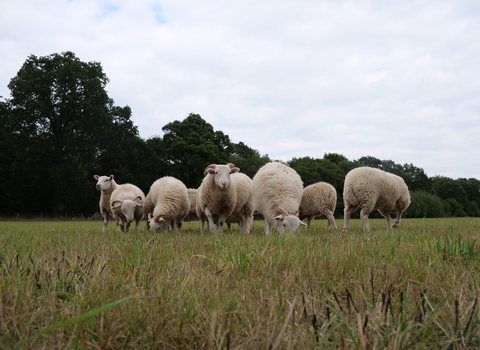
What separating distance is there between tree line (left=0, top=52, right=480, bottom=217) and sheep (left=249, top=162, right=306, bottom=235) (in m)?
25.3

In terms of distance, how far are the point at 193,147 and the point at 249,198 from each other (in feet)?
96.0

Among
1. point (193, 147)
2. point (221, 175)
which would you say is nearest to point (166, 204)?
point (221, 175)

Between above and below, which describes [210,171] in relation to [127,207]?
above

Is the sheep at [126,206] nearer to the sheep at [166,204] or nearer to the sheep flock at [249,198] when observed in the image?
the sheep flock at [249,198]

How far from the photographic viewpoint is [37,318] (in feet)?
4.46

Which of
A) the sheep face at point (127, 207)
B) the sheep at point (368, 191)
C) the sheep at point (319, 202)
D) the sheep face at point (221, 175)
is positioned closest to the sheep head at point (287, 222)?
the sheep face at point (221, 175)

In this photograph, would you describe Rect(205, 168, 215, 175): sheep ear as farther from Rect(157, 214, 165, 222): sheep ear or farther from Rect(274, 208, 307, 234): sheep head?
Rect(274, 208, 307, 234): sheep head

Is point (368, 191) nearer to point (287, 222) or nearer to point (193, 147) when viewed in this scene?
point (287, 222)

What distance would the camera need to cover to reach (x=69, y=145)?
30.4 meters

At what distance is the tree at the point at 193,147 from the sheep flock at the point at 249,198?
→ 87.3 feet

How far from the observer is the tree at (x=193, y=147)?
128 feet

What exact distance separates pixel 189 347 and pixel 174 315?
227 mm

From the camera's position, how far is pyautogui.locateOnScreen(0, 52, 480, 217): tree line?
2895 cm

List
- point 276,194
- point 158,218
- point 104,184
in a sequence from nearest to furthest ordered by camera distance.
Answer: point 276,194 < point 158,218 < point 104,184
